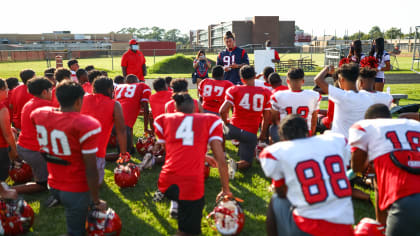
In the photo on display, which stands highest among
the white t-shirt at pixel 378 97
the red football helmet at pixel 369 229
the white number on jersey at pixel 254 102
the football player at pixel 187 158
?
the white t-shirt at pixel 378 97

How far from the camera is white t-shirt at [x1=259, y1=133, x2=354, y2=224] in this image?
2.73 meters

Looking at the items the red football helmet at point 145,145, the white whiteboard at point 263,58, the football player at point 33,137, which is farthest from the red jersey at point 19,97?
the white whiteboard at point 263,58

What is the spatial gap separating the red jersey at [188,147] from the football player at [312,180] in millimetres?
999

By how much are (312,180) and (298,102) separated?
120 inches

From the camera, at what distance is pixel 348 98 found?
4742mm

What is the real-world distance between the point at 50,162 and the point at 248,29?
74289 mm

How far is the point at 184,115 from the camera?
3.81m

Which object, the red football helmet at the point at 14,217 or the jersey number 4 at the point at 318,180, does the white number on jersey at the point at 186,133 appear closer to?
the jersey number 4 at the point at 318,180

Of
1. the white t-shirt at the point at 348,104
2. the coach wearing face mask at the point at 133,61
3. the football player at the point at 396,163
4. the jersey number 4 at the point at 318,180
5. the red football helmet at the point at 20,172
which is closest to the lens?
the jersey number 4 at the point at 318,180

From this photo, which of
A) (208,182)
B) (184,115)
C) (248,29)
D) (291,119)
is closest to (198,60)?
(208,182)

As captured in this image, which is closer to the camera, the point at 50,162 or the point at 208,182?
the point at 50,162

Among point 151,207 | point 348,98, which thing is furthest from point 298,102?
point 151,207

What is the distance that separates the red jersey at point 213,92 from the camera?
23.4ft

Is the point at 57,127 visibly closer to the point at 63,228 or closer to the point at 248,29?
the point at 63,228
